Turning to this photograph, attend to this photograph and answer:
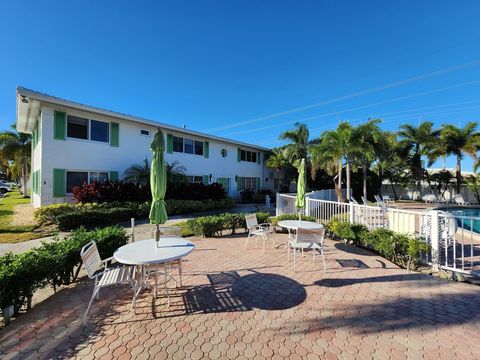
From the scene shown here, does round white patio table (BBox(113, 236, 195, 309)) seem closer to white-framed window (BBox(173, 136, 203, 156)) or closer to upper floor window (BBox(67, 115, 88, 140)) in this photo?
upper floor window (BBox(67, 115, 88, 140))

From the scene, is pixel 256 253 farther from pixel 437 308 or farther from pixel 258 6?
pixel 258 6

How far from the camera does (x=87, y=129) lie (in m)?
13.1

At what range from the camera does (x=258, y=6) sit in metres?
10.7

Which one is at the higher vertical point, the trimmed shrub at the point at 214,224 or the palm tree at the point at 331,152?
the palm tree at the point at 331,152

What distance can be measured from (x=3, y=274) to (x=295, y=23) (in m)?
14.5

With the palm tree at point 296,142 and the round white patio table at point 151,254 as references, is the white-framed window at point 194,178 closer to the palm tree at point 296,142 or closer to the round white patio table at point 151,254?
the palm tree at point 296,142

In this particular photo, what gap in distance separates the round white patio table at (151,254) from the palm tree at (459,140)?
31064mm

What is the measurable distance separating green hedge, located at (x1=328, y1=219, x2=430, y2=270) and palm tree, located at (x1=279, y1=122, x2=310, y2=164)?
17026 millimetres

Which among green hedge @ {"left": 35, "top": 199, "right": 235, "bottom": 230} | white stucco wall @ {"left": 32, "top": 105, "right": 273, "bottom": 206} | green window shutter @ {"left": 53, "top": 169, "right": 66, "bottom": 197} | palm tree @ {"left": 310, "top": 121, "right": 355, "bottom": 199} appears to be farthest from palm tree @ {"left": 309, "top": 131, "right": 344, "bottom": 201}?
green window shutter @ {"left": 53, "top": 169, "right": 66, "bottom": 197}

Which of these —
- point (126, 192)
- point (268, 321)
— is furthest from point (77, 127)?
point (268, 321)

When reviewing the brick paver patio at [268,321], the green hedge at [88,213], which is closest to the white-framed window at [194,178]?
the green hedge at [88,213]

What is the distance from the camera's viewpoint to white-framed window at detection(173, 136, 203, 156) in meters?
17.7

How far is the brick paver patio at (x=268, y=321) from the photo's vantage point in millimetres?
2816

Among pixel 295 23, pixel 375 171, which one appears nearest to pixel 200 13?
pixel 295 23
